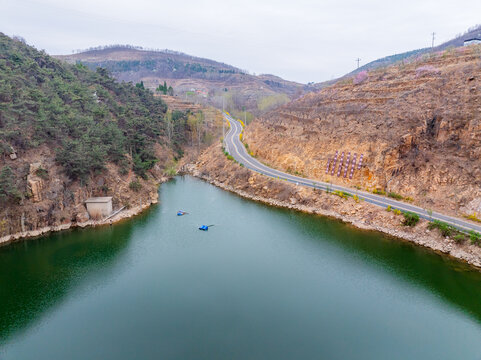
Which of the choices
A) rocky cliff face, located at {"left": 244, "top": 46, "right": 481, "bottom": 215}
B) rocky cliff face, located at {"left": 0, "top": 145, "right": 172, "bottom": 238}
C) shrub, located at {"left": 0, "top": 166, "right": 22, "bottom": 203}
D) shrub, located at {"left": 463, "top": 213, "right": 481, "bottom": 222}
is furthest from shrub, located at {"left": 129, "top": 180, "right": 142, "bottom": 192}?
shrub, located at {"left": 463, "top": 213, "right": 481, "bottom": 222}

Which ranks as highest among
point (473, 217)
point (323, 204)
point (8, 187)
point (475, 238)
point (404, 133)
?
point (404, 133)

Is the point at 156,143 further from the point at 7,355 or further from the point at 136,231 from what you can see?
the point at 7,355

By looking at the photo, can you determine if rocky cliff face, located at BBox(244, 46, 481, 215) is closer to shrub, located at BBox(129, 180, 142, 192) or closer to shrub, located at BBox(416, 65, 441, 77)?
shrub, located at BBox(416, 65, 441, 77)

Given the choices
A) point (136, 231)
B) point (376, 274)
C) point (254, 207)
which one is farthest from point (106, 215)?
point (376, 274)

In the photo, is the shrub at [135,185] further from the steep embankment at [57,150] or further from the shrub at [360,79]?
the shrub at [360,79]

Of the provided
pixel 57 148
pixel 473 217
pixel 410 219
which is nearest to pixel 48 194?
pixel 57 148

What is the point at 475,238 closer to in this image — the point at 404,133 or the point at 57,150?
the point at 404,133
